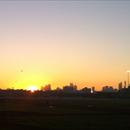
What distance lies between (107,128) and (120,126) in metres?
3.63

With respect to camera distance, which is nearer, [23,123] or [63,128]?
[63,128]

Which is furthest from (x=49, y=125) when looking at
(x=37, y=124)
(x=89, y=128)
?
(x=89, y=128)

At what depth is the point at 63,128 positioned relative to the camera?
5962cm

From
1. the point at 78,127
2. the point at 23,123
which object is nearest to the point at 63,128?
the point at 78,127

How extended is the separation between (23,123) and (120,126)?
45.1ft

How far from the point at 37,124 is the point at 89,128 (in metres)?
8.39

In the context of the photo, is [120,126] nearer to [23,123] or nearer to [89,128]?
[89,128]

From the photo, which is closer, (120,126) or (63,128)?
(63,128)

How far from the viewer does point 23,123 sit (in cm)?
6550

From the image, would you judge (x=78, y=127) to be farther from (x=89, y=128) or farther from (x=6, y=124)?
(x=6, y=124)

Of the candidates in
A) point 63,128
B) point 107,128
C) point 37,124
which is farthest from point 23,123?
point 107,128

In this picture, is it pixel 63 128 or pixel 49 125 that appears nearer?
pixel 63 128

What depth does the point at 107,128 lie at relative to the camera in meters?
61.0

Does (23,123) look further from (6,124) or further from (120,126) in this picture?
(120,126)
